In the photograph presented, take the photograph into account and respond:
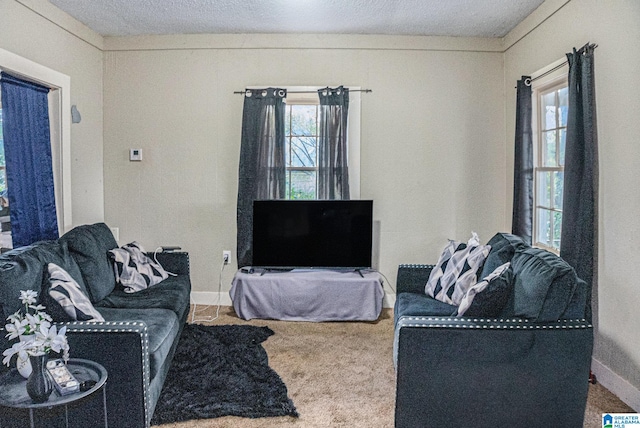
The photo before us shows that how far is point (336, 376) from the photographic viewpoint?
9.94 ft

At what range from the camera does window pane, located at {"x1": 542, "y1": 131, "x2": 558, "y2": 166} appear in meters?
3.70

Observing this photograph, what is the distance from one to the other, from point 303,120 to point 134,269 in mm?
2013

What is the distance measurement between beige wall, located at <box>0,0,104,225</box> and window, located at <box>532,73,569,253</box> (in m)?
3.79

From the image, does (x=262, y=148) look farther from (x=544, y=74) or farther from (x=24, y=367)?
(x=24, y=367)

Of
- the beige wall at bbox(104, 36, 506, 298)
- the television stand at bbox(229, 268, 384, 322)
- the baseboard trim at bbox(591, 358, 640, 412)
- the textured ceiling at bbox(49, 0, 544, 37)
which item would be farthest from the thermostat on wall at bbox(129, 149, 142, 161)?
the baseboard trim at bbox(591, 358, 640, 412)

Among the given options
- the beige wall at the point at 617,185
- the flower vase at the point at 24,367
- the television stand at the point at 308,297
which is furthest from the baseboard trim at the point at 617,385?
the flower vase at the point at 24,367

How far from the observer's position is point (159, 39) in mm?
4465

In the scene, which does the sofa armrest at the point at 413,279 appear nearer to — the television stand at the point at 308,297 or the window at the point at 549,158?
the television stand at the point at 308,297

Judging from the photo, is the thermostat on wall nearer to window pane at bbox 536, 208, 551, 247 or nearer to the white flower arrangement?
the white flower arrangement

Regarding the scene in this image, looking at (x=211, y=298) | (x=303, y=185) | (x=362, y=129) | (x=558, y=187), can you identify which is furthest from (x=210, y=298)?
(x=558, y=187)

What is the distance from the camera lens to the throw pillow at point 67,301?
93.1 inches

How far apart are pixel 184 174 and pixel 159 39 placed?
4.19 feet

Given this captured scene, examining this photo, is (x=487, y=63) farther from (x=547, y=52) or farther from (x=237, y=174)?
(x=237, y=174)

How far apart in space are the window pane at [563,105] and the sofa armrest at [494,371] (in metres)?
1.87
